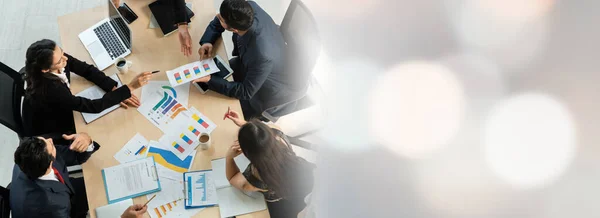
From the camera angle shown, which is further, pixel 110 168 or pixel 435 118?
pixel 110 168

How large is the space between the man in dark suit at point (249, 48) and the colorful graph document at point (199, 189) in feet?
1.35

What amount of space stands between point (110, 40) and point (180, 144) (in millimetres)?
665

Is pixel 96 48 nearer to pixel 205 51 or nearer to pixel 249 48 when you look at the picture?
pixel 205 51

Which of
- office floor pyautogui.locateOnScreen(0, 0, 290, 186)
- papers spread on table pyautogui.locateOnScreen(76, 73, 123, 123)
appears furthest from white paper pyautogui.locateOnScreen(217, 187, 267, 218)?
office floor pyautogui.locateOnScreen(0, 0, 290, 186)

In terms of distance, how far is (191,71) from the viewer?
1.99 m

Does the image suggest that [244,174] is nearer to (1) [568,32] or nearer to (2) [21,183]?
(2) [21,183]

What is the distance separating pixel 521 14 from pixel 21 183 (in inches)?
71.5

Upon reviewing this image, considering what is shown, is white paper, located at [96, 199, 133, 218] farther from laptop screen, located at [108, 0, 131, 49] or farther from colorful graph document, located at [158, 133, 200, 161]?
laptop screen, located at [108, 0, 131, 49]

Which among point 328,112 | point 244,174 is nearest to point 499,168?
point 328,112

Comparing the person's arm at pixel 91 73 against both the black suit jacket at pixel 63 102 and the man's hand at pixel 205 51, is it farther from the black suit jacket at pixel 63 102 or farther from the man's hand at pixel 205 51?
the man's hand at pixel 205 51

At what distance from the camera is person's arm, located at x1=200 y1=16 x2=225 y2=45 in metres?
2.08

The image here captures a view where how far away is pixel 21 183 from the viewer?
5.32ft

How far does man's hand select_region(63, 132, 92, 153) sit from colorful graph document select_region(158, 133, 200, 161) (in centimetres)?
29

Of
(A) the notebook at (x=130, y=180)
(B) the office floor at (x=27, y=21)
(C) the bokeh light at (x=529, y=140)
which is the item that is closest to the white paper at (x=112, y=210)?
(A) the notebook at (x=130, y=180)
